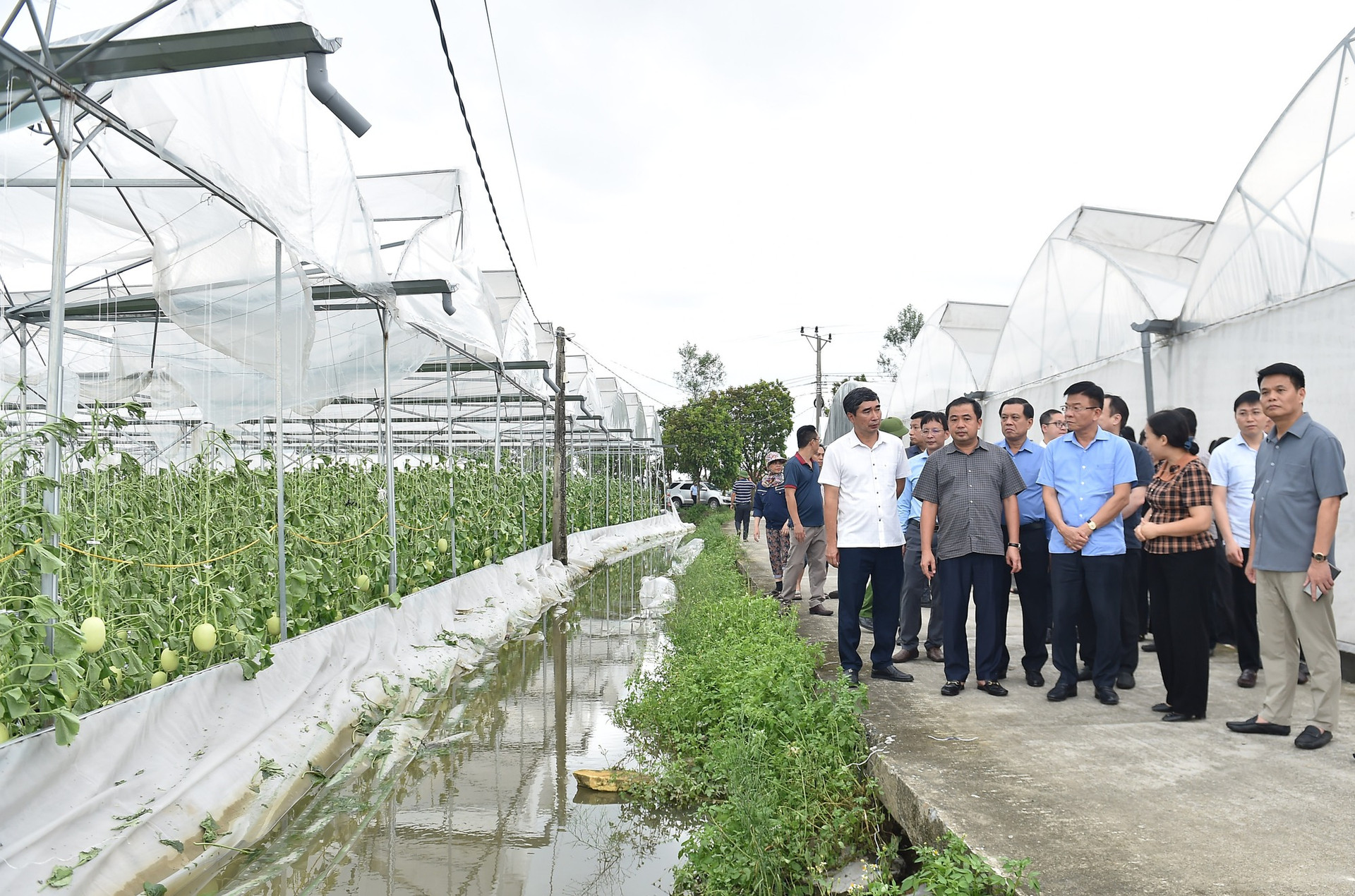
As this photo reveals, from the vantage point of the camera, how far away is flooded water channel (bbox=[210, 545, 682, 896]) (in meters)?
3.26

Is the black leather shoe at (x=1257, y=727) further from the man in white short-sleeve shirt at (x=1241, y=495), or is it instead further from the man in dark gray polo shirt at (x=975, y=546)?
the man in dark gray polo shirt at (x=975, y=546)

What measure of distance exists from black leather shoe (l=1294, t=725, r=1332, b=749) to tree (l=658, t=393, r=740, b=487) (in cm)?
2672

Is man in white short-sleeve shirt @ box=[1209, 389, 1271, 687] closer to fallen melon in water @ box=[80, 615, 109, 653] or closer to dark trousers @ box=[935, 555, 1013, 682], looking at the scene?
dark trousers @ box=[935, 555, 1013, 682]

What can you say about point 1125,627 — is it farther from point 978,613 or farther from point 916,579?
point 916,579

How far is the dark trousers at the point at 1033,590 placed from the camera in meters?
5.16

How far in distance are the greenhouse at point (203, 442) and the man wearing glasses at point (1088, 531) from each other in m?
3.96

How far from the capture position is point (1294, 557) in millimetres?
3877

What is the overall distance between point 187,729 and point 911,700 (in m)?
3.54

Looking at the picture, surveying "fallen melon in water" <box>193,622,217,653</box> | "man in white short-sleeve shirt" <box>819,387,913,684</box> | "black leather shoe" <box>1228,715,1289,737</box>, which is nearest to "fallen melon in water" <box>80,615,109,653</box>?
"fallen melon in water" <box>193,622,217,653</box>

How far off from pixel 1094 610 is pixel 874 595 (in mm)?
1191

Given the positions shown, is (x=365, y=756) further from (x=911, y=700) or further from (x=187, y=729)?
(x=911, y=700)

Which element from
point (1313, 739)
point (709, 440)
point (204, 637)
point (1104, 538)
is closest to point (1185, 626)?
point (1104, 538)

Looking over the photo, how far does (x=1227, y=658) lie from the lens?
19.8 feet

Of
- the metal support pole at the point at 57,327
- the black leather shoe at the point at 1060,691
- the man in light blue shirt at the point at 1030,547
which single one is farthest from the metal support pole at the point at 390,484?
the black leather shoe at the point at 1060,691
